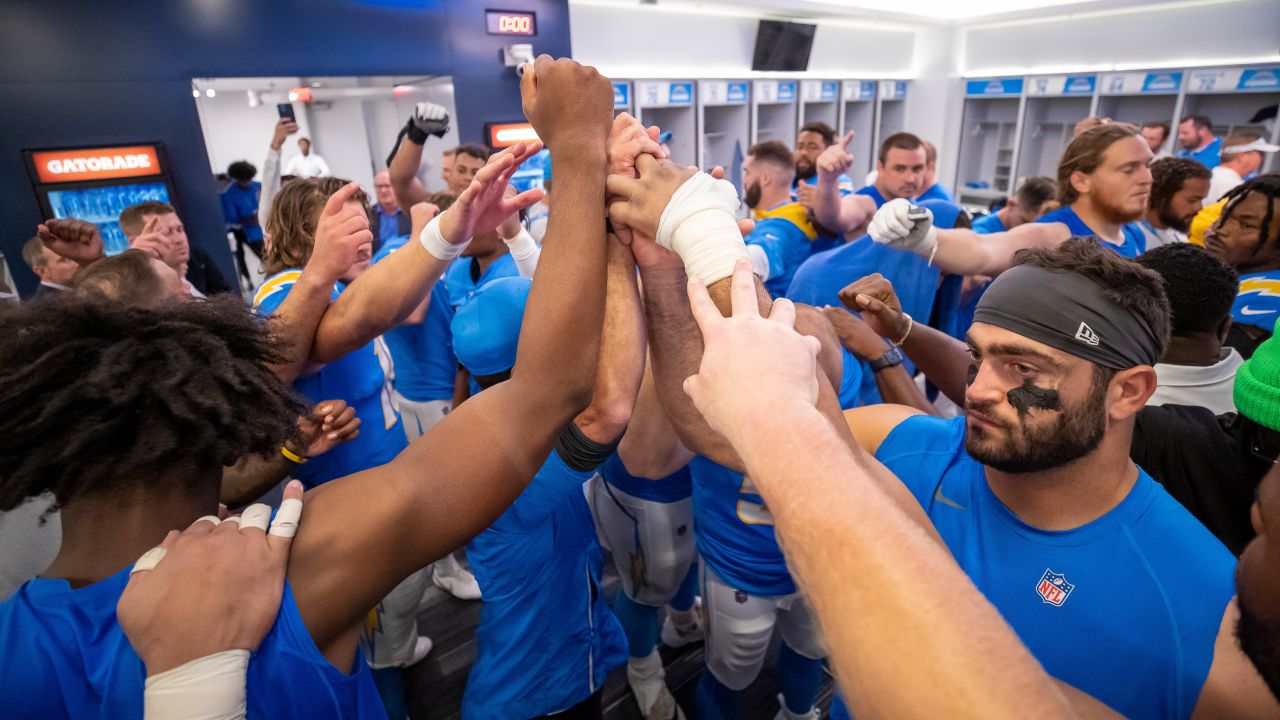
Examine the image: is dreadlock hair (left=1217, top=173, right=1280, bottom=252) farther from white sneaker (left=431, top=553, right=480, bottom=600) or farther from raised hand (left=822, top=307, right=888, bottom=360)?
white sneaker (left=431, top=553, right=480, bottom=600)

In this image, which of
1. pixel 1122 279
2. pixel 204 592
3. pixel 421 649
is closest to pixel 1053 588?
pixel 1122 279

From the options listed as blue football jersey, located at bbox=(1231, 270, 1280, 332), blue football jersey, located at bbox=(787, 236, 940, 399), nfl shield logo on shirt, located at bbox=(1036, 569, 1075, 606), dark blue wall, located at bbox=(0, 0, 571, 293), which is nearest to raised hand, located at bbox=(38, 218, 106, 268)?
dark blue wall, located at bbox=(0, 0, 571, 293)

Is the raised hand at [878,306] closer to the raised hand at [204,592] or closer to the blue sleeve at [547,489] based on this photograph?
the blue sleeve at [547,489]

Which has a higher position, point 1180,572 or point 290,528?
point 290,528

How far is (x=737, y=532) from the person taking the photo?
1.71 metres

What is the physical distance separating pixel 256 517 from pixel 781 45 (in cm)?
932

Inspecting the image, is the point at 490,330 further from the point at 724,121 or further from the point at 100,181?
the point at 724,121

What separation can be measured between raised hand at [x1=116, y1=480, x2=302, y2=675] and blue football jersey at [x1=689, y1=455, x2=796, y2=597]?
1145 mm

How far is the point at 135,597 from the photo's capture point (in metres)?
0.69

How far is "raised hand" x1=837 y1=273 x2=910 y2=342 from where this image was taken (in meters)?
1.88

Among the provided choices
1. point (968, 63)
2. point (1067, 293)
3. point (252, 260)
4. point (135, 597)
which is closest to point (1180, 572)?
point (1067, 293)

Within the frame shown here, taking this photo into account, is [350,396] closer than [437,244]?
No

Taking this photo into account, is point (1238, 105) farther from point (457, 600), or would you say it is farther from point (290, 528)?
point (290, 528)

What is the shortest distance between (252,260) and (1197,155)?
10.7 meters
